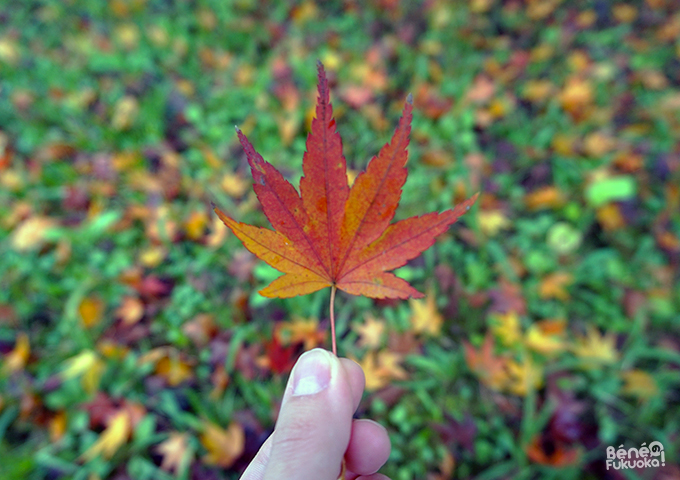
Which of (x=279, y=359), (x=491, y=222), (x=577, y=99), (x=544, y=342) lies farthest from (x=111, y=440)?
(x=577, y=99)

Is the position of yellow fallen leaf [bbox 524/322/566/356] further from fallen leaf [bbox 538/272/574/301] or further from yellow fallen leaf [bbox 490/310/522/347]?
fallen leaf [bbox 538/272/574/301]

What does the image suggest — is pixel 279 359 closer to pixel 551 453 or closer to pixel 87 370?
pixel 87 370

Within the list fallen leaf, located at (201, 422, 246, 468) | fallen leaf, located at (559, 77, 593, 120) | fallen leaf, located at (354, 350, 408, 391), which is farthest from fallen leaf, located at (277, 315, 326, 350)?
fallen leaf, located at (559, 77, 593, 120)

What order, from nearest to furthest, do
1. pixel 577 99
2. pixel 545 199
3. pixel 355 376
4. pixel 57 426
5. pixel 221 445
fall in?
1. pixel 355 376
2. pixel 221 445
3. pixel 57 426
4. pixel 545 199
5. pixel 577 99

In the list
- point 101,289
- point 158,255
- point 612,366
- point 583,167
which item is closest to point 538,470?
point 612,366

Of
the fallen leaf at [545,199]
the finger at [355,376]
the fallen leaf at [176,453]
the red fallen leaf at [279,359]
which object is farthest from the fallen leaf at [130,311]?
the fallen leaf at [545,199]

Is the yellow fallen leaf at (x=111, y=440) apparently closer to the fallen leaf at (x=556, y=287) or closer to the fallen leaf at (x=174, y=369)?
the fallen leaf at (x=174, y=369)
